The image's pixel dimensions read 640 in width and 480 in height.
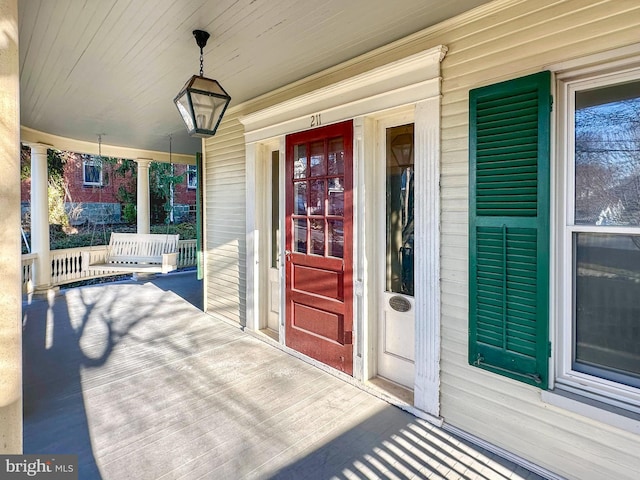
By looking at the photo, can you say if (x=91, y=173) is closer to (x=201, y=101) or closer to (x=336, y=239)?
(x=201, y=101)

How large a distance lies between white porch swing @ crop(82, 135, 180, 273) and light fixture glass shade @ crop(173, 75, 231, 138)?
3653mm

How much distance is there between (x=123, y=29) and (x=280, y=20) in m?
1.14

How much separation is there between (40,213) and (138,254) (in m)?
1.64

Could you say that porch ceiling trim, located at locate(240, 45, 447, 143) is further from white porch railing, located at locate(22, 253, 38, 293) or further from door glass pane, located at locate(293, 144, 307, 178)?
white porch railing, located at locate(22, 253, 38, 293)

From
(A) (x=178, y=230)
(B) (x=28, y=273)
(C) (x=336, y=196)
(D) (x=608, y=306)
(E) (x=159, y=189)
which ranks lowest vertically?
(B) (x=28, y=273)

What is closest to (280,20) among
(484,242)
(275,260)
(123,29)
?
(123,29)

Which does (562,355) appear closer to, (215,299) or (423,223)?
(423,223)

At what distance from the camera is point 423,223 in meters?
2.39

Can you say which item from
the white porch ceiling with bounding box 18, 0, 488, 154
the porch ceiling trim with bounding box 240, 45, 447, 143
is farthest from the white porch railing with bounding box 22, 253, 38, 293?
the porch ceiling trim with bounding box 240, 45, 447, 143

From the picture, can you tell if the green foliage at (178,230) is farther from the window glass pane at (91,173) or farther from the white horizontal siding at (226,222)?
the white horizontal siding at (226,222)

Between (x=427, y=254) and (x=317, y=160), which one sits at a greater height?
(x=317, y=160)

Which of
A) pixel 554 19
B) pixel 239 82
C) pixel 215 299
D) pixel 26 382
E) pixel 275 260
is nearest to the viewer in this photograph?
pixel 554 19

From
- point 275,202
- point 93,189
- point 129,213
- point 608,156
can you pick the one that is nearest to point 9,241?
point 608,156

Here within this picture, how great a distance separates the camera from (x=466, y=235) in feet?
7.29
